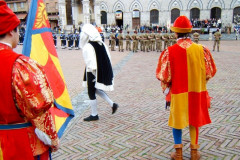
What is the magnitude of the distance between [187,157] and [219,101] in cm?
278

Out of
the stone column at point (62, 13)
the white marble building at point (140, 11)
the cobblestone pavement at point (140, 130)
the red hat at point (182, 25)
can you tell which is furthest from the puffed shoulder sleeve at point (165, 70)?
the stone column at point (62, 13)

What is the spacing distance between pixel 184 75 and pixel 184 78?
40mm

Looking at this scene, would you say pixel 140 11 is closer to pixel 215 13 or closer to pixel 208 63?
pixel 215 13

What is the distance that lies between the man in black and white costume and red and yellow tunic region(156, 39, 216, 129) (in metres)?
1.76

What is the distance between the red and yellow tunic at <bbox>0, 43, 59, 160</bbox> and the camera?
1.56 meters

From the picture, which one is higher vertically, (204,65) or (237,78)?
(204,65)

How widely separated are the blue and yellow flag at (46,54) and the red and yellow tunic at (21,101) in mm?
440

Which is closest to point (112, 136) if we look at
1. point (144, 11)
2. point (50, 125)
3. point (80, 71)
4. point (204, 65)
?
point (204, 65)

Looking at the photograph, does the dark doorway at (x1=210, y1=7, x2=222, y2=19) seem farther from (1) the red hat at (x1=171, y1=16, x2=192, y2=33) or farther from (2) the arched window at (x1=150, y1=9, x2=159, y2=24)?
(1) the red hat at (x1=171, y1=16, x2=192, y2=33)

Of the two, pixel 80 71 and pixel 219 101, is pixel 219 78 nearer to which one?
pixel 219 101

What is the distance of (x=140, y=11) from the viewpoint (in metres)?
36.3

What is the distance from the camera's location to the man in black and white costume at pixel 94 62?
14.3 ft

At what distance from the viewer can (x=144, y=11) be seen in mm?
36094

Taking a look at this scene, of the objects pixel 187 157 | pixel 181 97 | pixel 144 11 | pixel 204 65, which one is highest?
pixel 144 11
